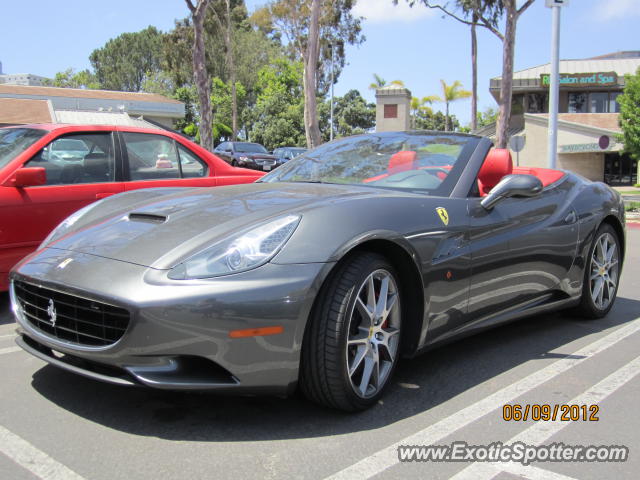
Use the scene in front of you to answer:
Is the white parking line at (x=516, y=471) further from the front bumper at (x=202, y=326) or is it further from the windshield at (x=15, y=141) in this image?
the windshield at (x=15, y=141)

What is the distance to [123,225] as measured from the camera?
10.2ft

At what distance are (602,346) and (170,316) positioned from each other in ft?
9.71

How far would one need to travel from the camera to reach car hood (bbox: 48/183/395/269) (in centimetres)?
271

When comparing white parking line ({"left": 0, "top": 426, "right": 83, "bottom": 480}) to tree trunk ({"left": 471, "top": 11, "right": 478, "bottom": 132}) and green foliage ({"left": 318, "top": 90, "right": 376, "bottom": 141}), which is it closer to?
tree trunk ({"left": 471, "top": 11, "right": 478, "bottom": 132})

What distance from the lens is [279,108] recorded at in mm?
50000

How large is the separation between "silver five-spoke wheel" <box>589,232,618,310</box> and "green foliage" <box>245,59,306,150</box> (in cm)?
4446

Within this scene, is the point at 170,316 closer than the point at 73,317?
Yes

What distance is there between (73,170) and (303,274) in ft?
10.9

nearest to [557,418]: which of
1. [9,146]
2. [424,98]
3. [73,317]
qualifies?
[73,317]

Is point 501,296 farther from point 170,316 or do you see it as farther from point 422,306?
point 170,316

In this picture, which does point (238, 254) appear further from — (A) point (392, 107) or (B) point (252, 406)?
(A) point (392, 107)

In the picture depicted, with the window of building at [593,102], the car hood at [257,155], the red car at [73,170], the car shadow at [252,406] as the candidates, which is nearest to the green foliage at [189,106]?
the car hood at [257,155]

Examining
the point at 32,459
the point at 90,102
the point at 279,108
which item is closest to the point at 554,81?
the point at 32,459

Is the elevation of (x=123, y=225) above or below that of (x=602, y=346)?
above
